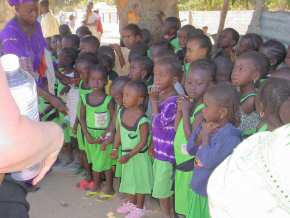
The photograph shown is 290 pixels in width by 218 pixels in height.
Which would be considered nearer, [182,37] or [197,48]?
[197,48]

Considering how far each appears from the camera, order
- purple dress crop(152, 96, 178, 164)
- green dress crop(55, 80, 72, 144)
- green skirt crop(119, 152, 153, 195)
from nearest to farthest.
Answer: purple dress crop(152, 96, 178, 164) → green skirt crop(119, 152, 153, 195) → green dress crop(55, 80, 72, 144)

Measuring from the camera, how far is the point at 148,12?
18.8 ft

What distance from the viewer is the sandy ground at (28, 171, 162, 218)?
12.1 feet

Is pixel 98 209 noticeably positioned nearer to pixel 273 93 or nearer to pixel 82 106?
pixel 82 106

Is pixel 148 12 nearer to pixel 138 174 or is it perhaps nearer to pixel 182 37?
pixel 182 37

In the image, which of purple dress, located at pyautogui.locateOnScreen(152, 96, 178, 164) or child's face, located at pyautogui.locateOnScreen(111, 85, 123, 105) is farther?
child's face, located at pyautogui.locateOnScreen(111, 85, 123, 105)

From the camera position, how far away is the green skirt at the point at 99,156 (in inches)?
156

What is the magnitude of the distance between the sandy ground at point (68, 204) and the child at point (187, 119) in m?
0.52

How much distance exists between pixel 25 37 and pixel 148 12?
224cm

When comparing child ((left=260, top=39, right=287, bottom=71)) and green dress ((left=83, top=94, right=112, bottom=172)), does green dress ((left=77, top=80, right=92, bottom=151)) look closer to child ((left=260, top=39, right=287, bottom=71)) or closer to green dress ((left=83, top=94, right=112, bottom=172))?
green dress ((left=83, top=94, right=112, bottom=172))

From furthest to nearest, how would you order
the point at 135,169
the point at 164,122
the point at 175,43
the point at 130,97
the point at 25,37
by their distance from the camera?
the point at 175,43 < the point at 25,37 < the point at 135,169 < the point at 130,97 < the point at 164,122

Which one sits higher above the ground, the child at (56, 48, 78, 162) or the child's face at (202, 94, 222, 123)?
the child's face at (202, 94, 222, 123)

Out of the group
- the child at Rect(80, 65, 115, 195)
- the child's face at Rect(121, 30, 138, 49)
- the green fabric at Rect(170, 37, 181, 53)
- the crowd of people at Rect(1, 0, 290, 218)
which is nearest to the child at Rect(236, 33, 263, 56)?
the crowd of people at Rect(1, 0, 290, 218)

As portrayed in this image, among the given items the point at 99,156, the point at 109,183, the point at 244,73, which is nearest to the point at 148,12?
the point at 99,156
